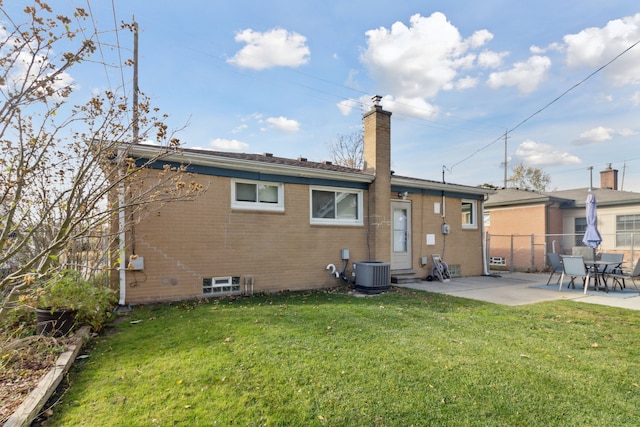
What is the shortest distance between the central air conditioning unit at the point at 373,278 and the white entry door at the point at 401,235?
2.03 m

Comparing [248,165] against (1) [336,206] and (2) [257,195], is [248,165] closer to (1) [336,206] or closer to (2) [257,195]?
(2) [257,195]

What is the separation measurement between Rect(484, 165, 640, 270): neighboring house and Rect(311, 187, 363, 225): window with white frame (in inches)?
338

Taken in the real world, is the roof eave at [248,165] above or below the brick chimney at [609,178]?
below

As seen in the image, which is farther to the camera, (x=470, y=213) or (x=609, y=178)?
(x=609, y=178)

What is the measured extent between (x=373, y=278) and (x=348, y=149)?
23.5 meters

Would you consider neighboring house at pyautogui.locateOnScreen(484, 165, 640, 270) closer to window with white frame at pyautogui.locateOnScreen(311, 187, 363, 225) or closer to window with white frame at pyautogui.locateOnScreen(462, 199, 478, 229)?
window with white frame at pyautogui.locateOnScreen(462, 199, 478, 229)

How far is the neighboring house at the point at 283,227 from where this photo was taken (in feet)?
23.4

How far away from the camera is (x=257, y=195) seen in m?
8.39

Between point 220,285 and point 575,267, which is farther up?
point 575,267

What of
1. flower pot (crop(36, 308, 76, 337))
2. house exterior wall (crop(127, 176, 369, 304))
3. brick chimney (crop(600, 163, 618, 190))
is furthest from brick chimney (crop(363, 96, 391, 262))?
brick chimney (crop(600, 163, 618, 190))

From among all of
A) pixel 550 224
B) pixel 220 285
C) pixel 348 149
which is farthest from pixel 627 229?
pixel 348 149

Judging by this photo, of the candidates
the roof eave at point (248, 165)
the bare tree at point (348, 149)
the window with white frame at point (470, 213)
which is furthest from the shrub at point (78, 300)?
the bare tree at point (348, 149)

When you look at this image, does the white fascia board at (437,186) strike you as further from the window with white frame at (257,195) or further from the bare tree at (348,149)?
the bare tree at (348,149)

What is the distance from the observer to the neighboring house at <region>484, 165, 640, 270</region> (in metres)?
14.9
